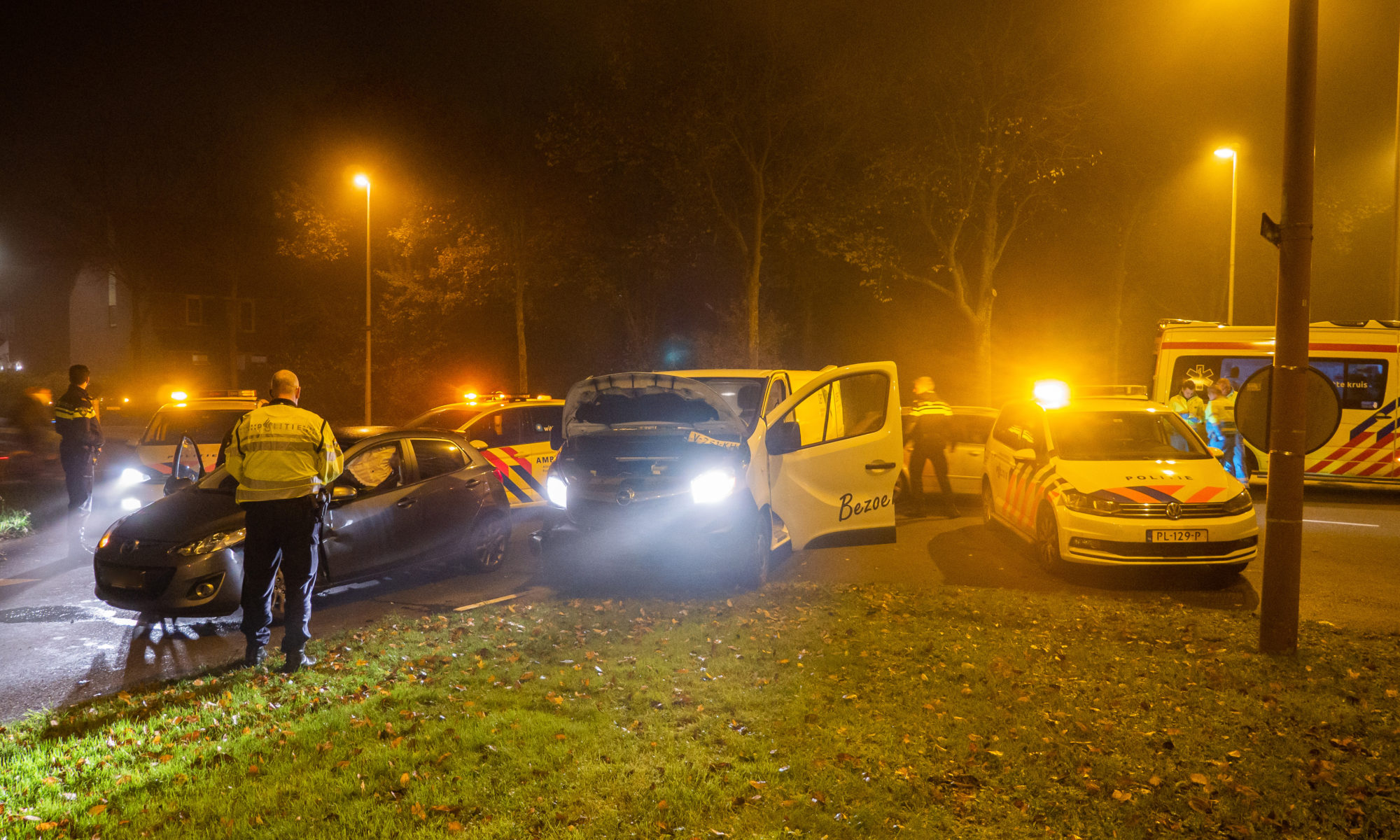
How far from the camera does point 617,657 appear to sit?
5.96m

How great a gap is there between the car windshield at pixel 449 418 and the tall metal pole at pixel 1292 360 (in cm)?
884

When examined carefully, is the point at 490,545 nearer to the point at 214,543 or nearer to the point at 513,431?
the point at 214,543

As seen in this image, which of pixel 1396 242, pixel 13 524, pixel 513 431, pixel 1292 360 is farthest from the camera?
pixel 1396 242

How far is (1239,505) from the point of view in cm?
834

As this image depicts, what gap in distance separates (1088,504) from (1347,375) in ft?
33.4

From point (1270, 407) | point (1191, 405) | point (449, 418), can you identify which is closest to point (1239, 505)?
point (1270, 407)

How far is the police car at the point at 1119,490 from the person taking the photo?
8.18m

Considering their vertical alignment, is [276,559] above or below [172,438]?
below

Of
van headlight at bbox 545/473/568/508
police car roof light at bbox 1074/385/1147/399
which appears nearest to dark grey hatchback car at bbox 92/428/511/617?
van headlight at bbox 545/473/568/508

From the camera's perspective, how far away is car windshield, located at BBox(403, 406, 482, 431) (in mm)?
11688

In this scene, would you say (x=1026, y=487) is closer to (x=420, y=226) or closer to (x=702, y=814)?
(x=702, y=814)

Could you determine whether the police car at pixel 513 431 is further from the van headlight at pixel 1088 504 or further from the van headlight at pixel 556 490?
the van headlight at pixel 1088 504

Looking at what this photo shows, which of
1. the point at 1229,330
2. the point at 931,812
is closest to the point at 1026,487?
the point at 931,812

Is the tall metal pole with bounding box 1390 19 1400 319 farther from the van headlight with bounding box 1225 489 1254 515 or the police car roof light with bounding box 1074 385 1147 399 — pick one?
the van headlight with bounding box 1225 489 1254 515
